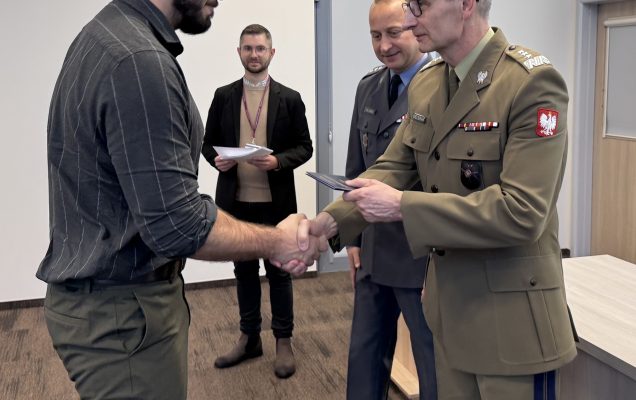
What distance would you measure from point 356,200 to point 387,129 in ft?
2.46

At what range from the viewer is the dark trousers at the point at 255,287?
3.39 metres

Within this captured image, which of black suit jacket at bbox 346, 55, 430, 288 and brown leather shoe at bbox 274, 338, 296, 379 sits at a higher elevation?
black suit jacket at bbox 346, 55, 430, 288

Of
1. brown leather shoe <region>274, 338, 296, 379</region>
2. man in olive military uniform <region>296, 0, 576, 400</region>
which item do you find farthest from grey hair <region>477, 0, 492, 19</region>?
brown leather shoe <region>274, 338, 296, 379</region>

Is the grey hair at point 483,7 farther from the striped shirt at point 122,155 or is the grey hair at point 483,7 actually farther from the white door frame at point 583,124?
the white door frame at point 583,124

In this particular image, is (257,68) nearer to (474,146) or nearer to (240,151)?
(240,151)

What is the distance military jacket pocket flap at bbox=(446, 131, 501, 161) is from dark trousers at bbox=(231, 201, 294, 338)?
189 centimetres

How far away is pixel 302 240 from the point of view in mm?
1978

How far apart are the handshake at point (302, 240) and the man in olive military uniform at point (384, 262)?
0.38 metres

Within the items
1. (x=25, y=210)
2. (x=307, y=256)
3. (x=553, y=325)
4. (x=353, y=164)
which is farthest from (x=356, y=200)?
(x=25, y=210)

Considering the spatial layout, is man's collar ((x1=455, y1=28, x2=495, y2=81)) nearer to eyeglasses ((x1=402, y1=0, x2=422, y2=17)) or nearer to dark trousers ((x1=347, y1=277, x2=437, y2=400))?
eyeglasses ((x1=402, y1=0, x2=422, y2=17))

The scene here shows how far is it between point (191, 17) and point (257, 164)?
176 cm

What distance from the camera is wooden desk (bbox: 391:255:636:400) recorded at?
1984 mm

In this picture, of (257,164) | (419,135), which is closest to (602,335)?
(419,135)

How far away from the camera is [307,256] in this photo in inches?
79.0
